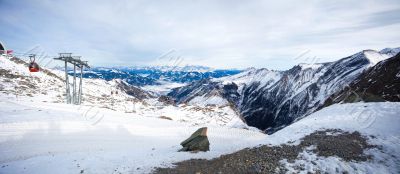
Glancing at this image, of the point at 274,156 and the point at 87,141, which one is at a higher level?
the point at 274,156

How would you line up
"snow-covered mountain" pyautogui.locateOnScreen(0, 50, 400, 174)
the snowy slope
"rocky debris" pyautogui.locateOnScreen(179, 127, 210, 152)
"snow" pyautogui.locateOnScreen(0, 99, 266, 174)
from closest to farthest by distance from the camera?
1. "snow-covered mountain" pyautogui.locateOnScreen(0, 50, 400, 174)
2. the snowy slope
3. "snow" pyautogui.locateOnScreen(0, 99, 266, 174)
4. "rocky debris" pyautogui.locateOnScreen(179, 127, 210, 152)

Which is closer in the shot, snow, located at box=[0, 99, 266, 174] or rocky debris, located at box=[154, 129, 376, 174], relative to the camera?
rocky debris, located at box=[154, 129, 376, 174]

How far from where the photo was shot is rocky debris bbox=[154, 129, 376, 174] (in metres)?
16.5

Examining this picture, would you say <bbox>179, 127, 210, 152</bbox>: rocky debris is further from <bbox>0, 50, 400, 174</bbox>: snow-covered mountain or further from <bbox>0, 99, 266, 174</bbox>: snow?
<bbox>0, 99, 266, 174</bbox>: snow

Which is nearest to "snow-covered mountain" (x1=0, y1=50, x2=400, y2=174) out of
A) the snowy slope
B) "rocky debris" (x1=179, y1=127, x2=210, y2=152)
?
the snowy slope

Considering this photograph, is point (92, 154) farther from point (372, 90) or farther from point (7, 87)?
point (372, 90)

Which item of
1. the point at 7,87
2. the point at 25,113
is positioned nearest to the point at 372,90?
the point at 25,113

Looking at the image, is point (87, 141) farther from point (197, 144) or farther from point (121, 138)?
point (197, 144)

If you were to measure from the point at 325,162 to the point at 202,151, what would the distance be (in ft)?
34.7

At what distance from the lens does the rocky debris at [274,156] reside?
16.5 metres

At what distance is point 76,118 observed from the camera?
3556 cm

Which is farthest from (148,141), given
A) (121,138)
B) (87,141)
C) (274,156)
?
(274,156)

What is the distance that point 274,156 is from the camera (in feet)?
59.6

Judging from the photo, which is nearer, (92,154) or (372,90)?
(92,154)
